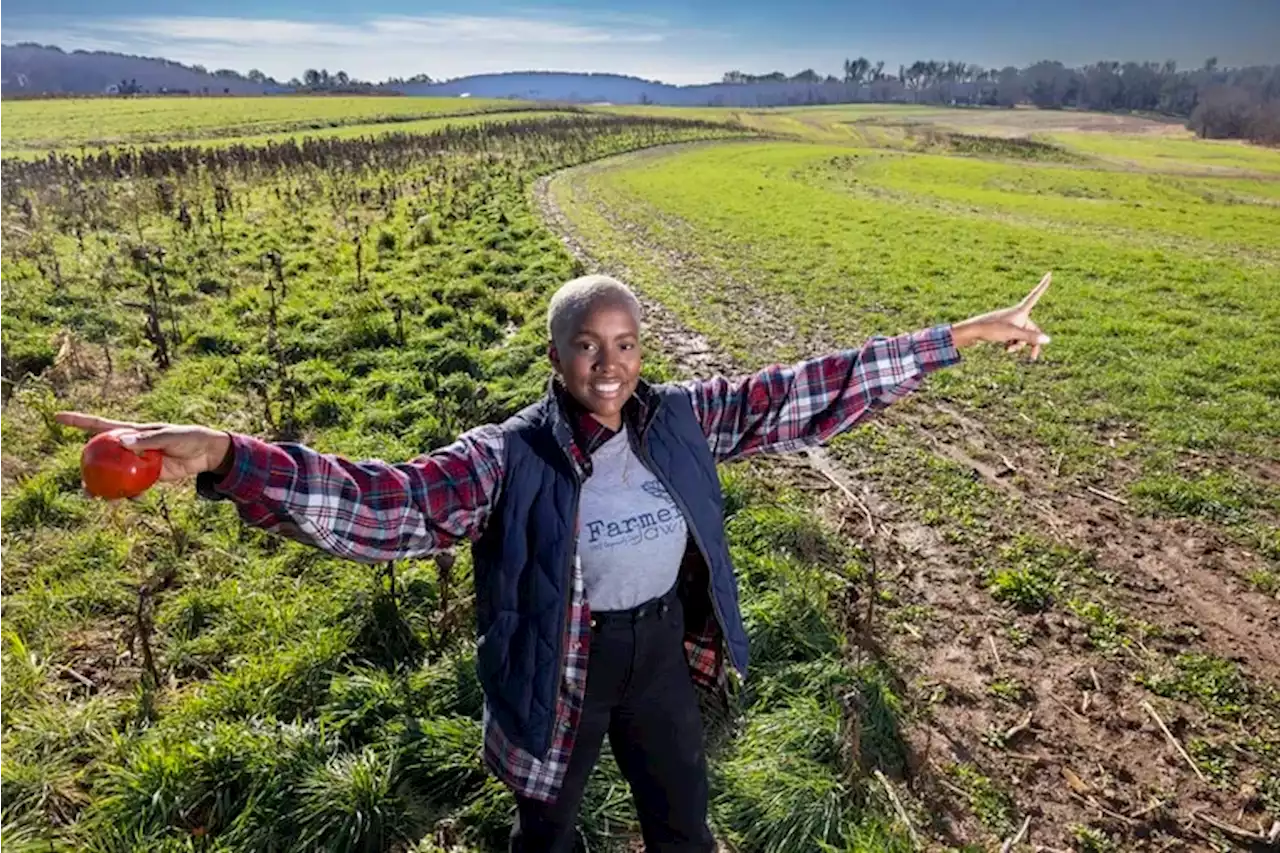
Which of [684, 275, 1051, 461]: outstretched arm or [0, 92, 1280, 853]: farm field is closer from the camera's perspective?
[684, 275, 1051, 461]: outstretched arm

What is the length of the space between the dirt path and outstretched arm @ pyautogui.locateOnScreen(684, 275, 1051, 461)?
175cm

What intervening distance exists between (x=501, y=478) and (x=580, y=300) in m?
0.61

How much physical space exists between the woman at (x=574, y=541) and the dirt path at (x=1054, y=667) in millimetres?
1605

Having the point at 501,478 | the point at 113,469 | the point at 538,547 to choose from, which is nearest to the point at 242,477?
the point at 113,469

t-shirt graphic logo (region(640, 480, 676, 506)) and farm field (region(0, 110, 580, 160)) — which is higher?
farm field (region(0, 110, 580, 160))

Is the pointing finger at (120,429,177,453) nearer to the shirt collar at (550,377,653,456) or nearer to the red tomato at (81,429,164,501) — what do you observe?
the red tomato at (81,429,164,501)

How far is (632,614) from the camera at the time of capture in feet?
8.14

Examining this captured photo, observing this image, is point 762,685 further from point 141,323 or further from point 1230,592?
point 141,323

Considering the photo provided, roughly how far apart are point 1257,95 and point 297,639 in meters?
151

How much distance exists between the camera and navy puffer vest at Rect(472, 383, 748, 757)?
92.0 inches

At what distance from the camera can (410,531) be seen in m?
2.27

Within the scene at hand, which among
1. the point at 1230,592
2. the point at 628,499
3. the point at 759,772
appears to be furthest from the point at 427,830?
the point at 1230,592

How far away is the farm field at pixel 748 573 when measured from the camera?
3406mm

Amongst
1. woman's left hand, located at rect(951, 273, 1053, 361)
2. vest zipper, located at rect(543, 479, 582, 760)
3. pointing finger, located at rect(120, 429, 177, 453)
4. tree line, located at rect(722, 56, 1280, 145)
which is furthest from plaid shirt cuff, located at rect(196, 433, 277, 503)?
tree line, located at rect(722, 56, 1280, 145)
